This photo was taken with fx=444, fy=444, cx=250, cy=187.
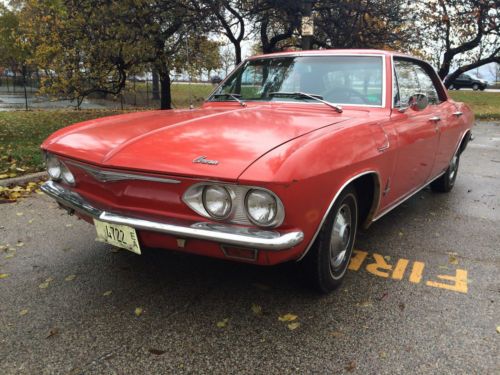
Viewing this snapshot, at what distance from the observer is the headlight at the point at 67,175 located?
2.88m

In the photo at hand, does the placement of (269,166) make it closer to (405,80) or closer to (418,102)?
(418,102)

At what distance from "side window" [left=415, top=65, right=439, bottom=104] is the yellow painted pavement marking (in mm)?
1846

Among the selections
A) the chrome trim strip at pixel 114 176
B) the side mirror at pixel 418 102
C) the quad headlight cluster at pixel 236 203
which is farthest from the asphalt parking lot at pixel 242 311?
the side mirror at pixel 418 102

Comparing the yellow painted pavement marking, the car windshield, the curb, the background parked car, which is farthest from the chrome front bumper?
the background parked car

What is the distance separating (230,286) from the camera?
300cm

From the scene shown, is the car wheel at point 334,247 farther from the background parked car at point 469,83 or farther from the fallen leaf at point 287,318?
the background parked car at point 469,83

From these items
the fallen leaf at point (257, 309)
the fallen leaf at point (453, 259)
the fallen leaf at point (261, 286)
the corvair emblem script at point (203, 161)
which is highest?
the corvair emblem script at point (203, 161)

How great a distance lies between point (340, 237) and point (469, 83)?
4329cm

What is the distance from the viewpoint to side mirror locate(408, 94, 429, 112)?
3.62m

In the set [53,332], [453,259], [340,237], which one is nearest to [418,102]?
[453,259]

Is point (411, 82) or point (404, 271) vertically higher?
point (411, 82)

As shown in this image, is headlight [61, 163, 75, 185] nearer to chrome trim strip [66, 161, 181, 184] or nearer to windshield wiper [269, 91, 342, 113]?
chrome trim strip [66, 161, 181, 184]

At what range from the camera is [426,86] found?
15.0 ft

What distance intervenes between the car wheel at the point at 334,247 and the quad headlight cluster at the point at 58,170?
5.26 feet
